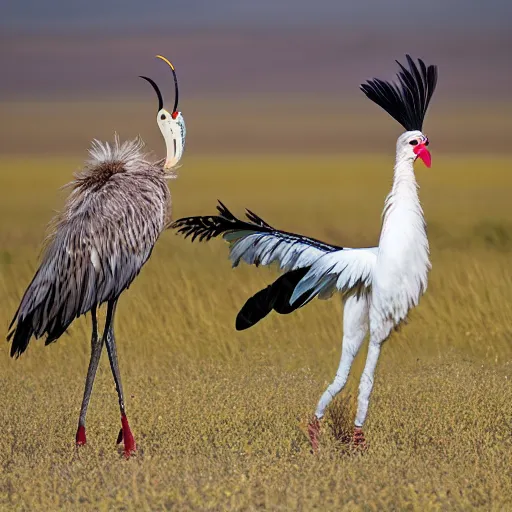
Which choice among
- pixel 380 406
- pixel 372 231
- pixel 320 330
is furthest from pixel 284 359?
pixel 372 231

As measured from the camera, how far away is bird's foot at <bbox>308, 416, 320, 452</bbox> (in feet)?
26.1

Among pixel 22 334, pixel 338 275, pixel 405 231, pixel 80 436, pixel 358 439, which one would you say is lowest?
pixel 80 436

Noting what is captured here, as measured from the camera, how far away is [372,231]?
66.8ft

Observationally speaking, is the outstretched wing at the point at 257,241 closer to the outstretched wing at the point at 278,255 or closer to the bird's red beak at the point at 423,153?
the outstretched wing at the point at 278,255

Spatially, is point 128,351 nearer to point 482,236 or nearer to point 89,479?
point 89,479

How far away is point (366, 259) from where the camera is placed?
770 cm

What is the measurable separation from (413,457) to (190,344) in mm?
4637

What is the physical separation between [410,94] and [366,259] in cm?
110

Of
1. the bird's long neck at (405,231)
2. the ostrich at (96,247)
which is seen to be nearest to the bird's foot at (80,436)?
the ostrich at (96,247)

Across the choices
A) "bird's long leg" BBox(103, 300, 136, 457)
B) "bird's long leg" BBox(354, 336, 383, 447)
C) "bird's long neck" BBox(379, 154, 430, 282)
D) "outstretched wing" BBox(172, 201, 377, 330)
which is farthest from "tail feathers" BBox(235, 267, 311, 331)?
"bird's long leg" BBox(103, 300, 136, 457)

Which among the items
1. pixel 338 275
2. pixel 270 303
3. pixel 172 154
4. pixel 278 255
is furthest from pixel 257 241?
pixel 172 154

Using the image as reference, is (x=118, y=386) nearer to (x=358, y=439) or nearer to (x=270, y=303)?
(x=270, y=303)

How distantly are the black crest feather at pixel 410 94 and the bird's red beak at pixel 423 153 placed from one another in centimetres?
18

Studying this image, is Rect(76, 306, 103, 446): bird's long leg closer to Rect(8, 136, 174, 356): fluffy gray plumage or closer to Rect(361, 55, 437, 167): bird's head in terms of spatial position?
Rect(8, 136, 174, 356): fluffy gray plumage
